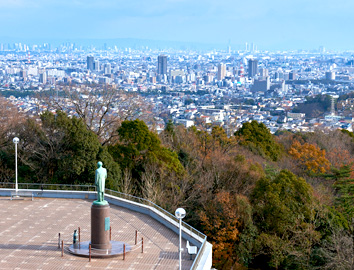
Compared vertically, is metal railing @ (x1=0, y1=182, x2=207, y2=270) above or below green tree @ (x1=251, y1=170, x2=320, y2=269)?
above

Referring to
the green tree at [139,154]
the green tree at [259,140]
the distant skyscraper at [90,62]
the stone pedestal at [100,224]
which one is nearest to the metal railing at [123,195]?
the stone pedestal at [100,224]

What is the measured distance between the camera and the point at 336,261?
54.1ft

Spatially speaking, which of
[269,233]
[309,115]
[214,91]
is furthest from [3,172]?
[214,91]

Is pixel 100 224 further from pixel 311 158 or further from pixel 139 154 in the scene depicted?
pixel 311 158

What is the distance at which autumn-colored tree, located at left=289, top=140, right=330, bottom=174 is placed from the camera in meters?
28.4

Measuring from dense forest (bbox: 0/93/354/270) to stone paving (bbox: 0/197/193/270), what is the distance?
3.63m

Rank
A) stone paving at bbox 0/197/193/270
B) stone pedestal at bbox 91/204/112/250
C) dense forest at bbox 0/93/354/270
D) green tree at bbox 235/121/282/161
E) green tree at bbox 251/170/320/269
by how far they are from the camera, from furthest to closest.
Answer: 1. green tree at bbox 235/121/282/161
2. dense forest at bbox 0/93/354/270
3. green tree at bbox 251/170/320/269
4. stone pedestal at bbox 91/204/112/250
5. stone paving at bbox 0/197/193/270

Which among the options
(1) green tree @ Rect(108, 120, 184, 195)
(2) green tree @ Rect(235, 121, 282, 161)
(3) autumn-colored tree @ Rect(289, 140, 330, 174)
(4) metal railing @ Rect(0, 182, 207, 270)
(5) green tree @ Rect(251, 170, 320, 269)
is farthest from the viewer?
(2) green tree @ Rect(235, 121, 282, 161)

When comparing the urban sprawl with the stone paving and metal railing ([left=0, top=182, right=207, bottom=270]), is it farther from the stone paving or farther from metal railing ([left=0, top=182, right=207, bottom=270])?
the stone paving

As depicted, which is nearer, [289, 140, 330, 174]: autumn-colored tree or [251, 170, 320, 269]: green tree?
[251, 170, 320, 269]: green tree

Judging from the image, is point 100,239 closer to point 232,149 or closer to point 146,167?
point 146,167

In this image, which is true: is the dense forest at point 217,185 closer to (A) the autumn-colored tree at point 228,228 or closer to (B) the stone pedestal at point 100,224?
(A) the autumn-colored tree at point 228,228

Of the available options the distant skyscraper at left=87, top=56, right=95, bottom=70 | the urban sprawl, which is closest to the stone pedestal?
the urban sprawl

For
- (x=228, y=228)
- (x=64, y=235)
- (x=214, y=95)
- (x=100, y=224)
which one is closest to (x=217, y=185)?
(x=228, y=228)
